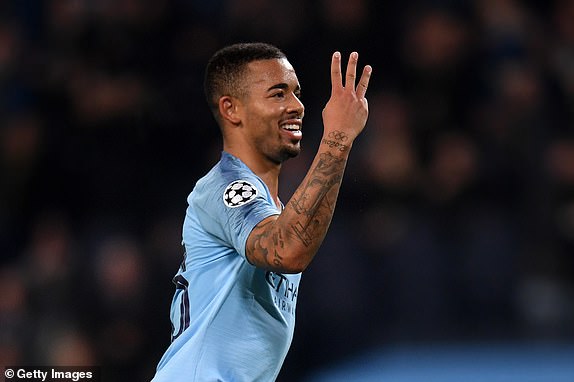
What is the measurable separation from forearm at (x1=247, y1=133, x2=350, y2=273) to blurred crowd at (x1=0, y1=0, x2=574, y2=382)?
301cm

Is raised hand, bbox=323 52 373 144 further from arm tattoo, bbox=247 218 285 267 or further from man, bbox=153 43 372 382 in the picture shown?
arm tattoo, bbox=247 218 285 267

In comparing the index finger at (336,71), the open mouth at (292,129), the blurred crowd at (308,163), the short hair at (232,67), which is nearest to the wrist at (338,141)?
the index finger at (336,71)

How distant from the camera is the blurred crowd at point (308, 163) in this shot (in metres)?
6.24

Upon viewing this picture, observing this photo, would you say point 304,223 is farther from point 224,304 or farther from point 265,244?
point 224,304

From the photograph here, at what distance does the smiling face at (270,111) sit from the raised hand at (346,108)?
13.9 inches

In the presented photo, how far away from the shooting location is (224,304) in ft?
10.6

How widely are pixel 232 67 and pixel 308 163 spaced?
308cm

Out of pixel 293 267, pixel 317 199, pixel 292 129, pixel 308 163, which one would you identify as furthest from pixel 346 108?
pixel 308 163

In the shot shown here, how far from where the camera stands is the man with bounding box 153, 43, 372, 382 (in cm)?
296

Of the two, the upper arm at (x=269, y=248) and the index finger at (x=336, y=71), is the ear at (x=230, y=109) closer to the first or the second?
the index finger at (x=336, y=71)

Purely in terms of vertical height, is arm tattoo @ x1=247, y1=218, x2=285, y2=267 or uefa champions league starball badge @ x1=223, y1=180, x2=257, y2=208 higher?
uefa champions league starball badge @ x1=223, y1=180, x2=257, y2=208

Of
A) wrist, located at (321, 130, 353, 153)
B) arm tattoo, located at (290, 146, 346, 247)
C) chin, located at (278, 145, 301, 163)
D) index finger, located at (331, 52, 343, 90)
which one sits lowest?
arm tattoo, located at (290, 146, 346, 247)

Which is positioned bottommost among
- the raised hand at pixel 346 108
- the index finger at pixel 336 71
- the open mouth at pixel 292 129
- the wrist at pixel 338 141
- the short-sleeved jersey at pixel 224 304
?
the short-sleeved jersey at pixel 224 304

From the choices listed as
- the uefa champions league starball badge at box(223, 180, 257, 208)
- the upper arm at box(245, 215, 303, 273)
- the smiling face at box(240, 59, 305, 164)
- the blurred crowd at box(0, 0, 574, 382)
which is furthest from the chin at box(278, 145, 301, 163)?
the blurred crowd at box(0, 0, 574, 382)
